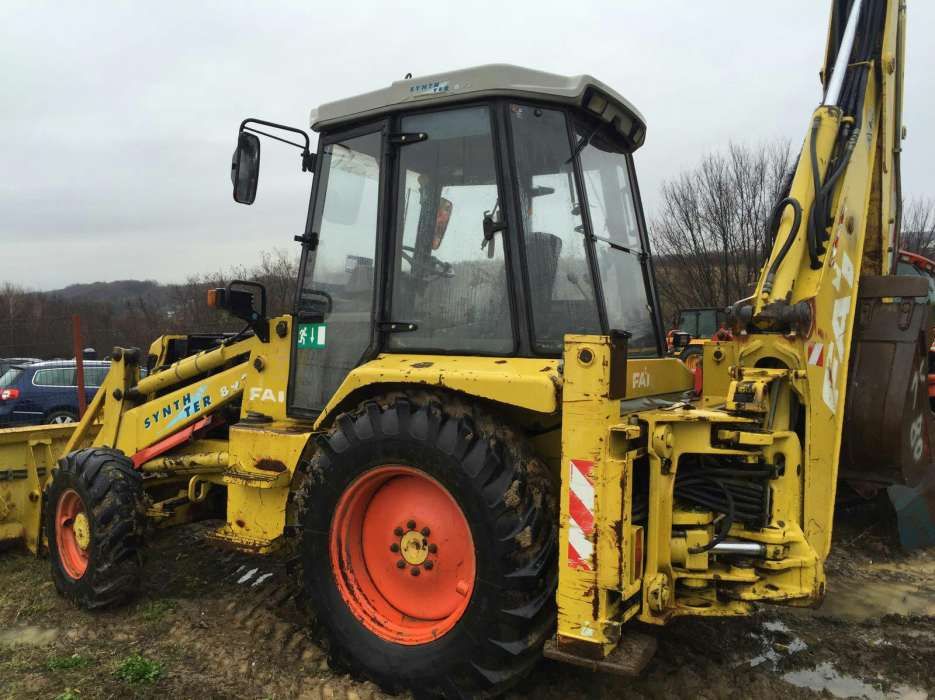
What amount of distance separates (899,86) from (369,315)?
134 inches

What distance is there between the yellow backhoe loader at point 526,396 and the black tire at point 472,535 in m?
0.01

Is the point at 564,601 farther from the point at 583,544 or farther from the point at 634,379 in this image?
the point at 634,379

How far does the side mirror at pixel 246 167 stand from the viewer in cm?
384

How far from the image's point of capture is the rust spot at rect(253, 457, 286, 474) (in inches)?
148

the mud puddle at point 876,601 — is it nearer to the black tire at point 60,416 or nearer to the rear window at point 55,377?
the black tire at point 60,416

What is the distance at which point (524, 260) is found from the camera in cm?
325

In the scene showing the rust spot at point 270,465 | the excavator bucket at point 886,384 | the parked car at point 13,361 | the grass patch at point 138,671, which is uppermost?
the excavator bucket at point 886,384

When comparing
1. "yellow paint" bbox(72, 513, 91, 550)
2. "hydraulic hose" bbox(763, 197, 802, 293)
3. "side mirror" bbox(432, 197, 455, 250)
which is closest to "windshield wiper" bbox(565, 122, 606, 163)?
"side mirror" bbox(432, 197, 455, 250)

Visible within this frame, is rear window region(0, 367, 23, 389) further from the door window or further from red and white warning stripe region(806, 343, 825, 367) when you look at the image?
red and white warning stripe region(806, 343, 825, 367)

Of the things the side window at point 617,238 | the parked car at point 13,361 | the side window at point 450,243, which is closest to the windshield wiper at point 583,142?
the side window at point 617,238

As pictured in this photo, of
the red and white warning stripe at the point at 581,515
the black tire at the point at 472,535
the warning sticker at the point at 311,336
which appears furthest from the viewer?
the warning sticker at the point at 311,336

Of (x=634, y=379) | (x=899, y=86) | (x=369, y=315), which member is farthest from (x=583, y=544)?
(x=899, y=86)

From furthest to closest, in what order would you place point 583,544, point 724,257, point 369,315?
point 724,257 → point 369,315 → point 583,544

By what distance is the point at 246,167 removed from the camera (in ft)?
12.7
